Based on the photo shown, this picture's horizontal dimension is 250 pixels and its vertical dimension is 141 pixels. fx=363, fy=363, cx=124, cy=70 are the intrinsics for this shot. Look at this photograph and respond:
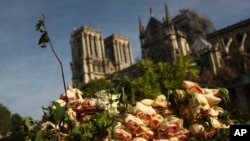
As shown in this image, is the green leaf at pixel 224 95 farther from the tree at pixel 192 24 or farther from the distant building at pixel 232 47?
the tree at pixel 192 24

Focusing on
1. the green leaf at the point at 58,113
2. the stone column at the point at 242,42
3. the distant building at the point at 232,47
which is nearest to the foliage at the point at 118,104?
the green leaf at the point at 58,113

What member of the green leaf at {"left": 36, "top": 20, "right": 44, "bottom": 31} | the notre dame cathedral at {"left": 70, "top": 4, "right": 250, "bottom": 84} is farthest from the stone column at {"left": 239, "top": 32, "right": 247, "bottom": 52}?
the green leaf at {"left": 36, "top": 20, "right": 44, "bottom": 31}

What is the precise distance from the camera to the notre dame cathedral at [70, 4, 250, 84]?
188 ft

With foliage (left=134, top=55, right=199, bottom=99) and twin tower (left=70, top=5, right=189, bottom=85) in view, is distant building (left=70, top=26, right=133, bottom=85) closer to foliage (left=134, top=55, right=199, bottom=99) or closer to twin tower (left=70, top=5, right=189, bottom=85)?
twin tower (left=70, top=5, right=189, bottom=85)

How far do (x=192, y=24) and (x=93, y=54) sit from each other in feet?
92.6

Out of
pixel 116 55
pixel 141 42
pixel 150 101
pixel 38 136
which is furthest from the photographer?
pixel 116 55

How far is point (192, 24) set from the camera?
74188 millimetres

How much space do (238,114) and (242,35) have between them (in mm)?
63855

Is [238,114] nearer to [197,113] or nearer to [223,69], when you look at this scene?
[197,113]

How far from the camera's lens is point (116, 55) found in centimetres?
9950

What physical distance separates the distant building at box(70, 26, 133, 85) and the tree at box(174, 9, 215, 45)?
2344 centimetres

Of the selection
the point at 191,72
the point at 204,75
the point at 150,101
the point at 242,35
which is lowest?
the point at 150,101

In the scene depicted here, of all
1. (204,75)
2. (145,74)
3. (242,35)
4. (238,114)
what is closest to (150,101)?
(145,74)

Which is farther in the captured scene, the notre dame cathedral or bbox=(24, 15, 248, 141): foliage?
the notre dame cathedral
